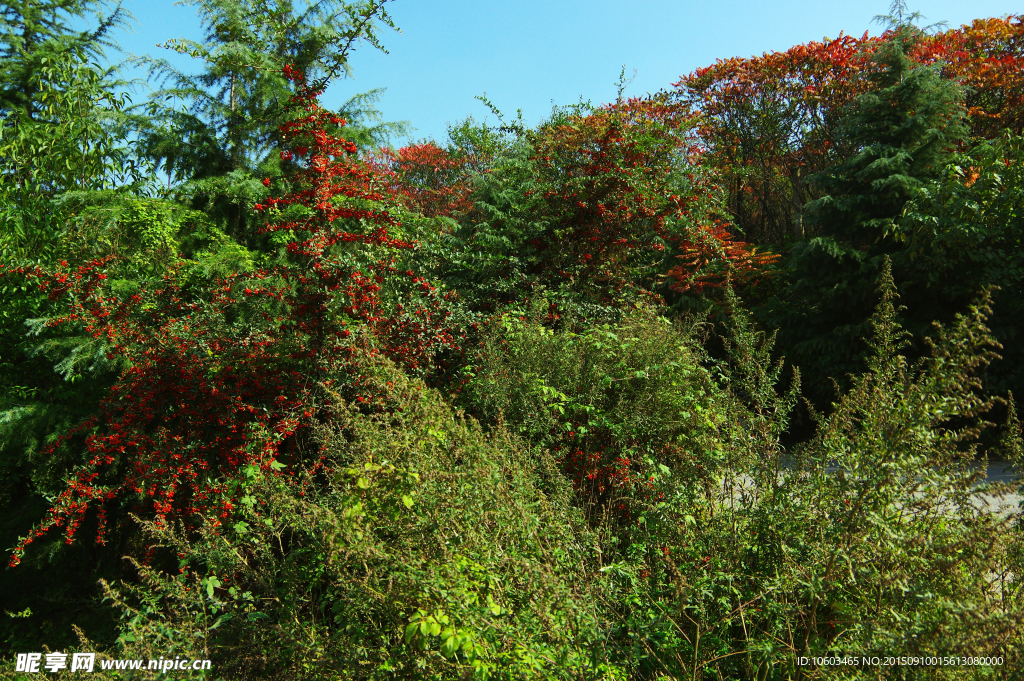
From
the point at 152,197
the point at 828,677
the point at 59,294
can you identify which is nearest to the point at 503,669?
the point at 828,677

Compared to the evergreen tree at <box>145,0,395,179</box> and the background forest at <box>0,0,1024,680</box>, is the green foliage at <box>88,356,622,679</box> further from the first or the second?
the evergreen tree at <box>145,0,395,179</box>

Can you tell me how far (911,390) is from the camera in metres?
2.10

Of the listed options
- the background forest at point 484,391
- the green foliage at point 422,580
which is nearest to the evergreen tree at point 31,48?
the background forest at point 484,391

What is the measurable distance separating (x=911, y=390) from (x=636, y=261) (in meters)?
6.53

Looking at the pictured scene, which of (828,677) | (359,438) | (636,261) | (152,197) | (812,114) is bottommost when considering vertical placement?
(828,677)

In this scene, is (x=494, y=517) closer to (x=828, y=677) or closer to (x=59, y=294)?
(x=828, y=677)

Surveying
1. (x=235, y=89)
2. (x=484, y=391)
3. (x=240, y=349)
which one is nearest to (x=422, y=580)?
(x=484, y=391)

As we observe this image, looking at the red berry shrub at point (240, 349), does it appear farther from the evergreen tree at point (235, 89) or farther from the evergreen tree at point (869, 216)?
the evergreen tree at point (869, 216)

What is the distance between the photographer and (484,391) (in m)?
4.54

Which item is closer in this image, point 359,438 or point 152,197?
point 359,438

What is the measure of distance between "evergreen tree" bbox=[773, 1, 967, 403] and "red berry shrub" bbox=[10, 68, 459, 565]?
17.5 feet

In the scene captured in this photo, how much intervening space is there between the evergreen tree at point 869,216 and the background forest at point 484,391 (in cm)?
5

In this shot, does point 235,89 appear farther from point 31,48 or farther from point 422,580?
point 422,580

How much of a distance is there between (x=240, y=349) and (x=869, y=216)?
7.93 m
